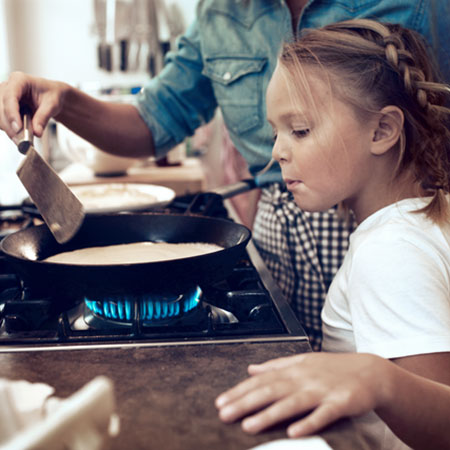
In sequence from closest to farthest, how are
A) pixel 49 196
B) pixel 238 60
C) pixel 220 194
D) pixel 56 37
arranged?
→ pixel 49 196 → pixel 220 194 → pixel 238 60 → pixel 56 37

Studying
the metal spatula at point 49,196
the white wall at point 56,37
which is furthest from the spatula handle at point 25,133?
the white wall at point 56,37

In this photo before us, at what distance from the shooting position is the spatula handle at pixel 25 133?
2.59 ft

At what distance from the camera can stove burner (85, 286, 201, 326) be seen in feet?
2.26

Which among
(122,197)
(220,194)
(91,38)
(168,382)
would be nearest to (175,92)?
(122,197)

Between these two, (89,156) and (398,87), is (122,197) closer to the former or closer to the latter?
(89,156)

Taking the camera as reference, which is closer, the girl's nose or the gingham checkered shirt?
the girl's nose

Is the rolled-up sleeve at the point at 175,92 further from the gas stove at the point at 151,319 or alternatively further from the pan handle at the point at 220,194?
the gas stove at the point at 151,319

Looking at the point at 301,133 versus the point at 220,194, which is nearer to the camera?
the point at 301,133

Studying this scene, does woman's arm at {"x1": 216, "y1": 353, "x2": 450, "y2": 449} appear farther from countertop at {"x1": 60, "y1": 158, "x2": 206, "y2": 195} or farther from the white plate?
countertop at {"x1": 60, "y1": 158, "x2": 206, "y2": 195}

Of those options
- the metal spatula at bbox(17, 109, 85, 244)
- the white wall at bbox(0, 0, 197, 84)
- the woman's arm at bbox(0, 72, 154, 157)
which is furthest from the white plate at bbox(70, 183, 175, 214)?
the white wall at bbox(0, 0, 197, 84)

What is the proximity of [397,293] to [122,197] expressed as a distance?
85cm

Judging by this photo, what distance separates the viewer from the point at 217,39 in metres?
1.31

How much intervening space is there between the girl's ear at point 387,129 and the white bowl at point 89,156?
113 centimetres

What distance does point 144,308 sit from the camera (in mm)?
699
